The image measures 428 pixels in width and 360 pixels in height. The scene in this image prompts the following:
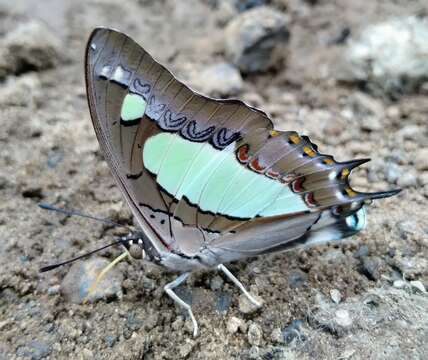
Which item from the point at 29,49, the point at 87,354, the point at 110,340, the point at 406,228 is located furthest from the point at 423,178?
the point at 29,49

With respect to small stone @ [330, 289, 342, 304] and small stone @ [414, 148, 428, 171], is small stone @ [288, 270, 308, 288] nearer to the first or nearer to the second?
small stone @ [330, 289, 342, 304]

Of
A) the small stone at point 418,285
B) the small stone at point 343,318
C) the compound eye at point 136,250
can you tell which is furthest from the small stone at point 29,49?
the small stone at point 418,285

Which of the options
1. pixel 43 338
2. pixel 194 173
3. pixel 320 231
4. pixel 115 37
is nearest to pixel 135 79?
pixel 115 37

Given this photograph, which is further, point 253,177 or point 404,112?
point 404,112

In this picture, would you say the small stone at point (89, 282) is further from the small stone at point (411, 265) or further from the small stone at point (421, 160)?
the small stone at point (421, 160)

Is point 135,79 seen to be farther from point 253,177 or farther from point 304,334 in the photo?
point 304,334

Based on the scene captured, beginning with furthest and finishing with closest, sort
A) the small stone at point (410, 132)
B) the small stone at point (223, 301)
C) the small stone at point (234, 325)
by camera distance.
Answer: the small stone at point (410, 132)
the small stone at point (223, 301)
the small stone at point (234, 325)

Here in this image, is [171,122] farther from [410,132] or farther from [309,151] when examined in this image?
[410,132]
